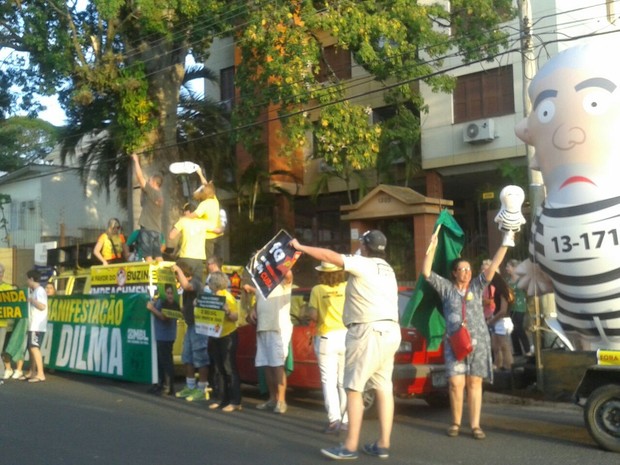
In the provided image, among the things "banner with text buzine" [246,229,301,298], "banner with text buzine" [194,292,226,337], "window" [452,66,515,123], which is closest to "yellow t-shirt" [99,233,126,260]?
"banner with text buzine" [194,292,226,337]

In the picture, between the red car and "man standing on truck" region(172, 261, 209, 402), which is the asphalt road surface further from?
the red car

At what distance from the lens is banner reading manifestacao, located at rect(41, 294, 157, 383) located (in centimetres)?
1201

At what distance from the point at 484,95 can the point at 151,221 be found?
11096mm

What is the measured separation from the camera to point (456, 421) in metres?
8.16

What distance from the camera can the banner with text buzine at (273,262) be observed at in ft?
24.3

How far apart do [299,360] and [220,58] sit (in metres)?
20.8

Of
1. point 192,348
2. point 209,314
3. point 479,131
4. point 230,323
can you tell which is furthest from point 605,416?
point 479,131

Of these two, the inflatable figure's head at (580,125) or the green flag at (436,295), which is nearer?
the inflatable figure's head at (580,125)

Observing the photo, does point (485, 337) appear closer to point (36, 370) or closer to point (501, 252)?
point (501, 252)

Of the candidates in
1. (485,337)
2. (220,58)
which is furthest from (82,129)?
(485,337)

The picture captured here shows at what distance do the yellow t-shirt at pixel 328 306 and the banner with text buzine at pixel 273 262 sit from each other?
109 centimetres

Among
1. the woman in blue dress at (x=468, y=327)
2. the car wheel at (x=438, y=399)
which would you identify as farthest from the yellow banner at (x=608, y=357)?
the car wheel at (x=438, y=399)

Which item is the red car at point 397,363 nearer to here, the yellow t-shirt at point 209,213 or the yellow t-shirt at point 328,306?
the yellow t-shirt at point 328,306

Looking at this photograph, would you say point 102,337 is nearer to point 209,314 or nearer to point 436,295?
point 209,314
